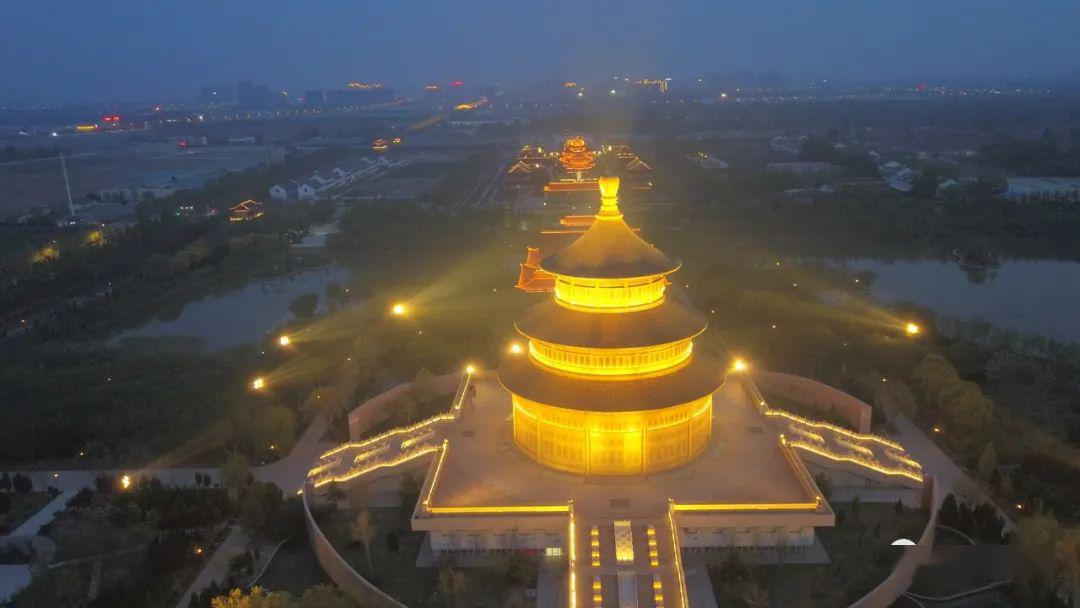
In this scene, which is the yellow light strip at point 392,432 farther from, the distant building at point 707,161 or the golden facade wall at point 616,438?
the distant building at point 707,161

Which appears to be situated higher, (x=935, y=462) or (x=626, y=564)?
(x=626, y=564)

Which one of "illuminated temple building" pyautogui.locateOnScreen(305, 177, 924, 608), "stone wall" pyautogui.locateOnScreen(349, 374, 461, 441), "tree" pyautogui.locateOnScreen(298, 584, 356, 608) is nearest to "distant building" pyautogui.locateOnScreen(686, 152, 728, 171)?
"stone wall" pyautogui.locateOnScreen(349, 374, 461, 441)

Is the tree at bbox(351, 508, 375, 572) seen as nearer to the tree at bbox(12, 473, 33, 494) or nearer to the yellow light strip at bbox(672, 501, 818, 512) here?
the yellow light strip at bbox(672, 501, 818, 512)

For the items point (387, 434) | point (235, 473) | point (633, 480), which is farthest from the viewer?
point (387, 434)

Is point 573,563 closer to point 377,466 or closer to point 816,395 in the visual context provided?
point 377,466

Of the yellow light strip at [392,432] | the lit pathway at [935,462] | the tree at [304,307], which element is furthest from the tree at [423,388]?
the lit pathway at [935,462]

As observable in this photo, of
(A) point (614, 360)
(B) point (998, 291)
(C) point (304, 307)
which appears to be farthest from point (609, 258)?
(B) point (998, 291)

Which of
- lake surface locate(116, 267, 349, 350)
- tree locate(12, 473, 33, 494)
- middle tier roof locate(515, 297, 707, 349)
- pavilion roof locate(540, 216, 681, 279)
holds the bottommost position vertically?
lake surface locate(116, 267, 349, 350)
